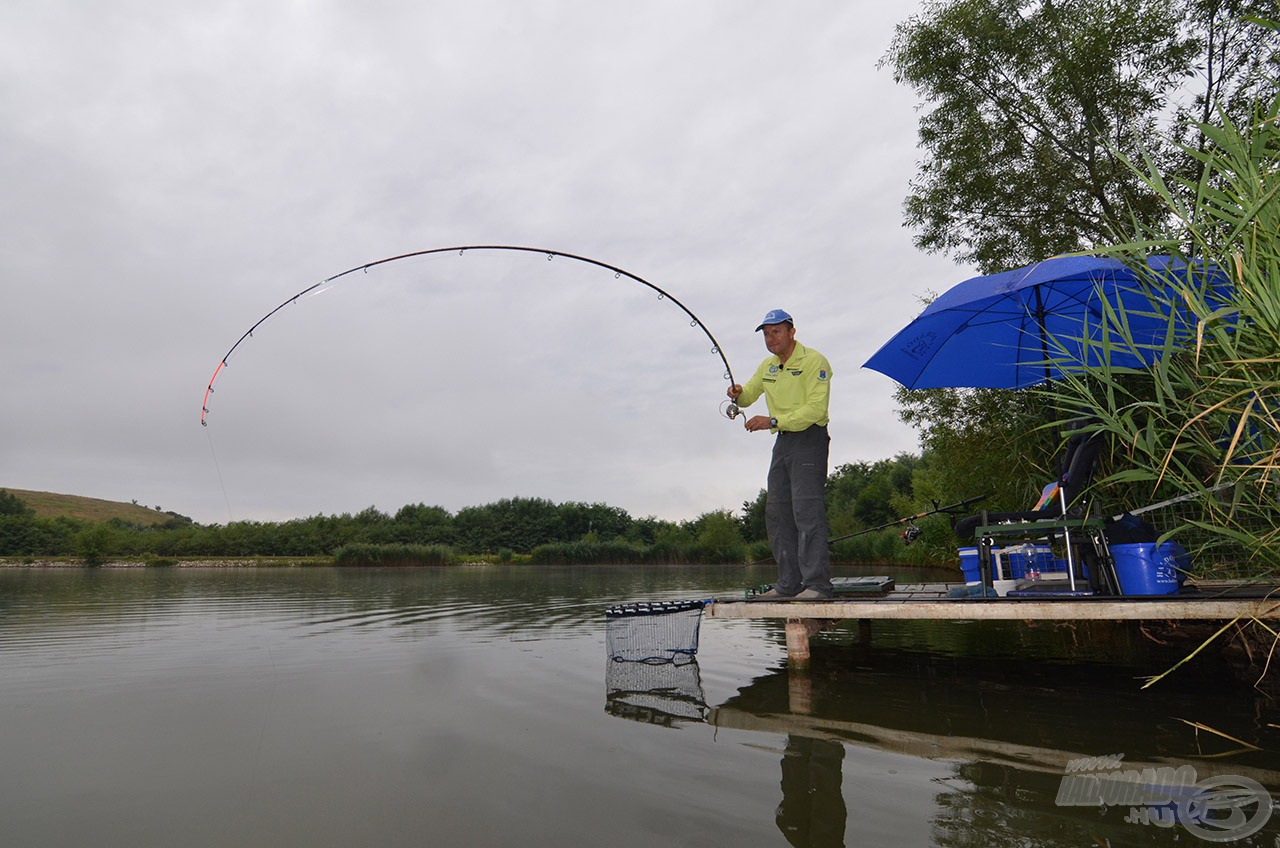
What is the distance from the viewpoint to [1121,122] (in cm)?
1066

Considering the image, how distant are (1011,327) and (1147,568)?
249 centimetres

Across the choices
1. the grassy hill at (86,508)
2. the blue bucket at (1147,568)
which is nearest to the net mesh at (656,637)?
the blue bucket at (1147,568)

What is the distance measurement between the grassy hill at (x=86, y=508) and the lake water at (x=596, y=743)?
97635 millimetres

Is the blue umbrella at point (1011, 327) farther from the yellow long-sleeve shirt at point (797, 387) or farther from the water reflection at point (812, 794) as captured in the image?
the water reflection at point (812, 794)

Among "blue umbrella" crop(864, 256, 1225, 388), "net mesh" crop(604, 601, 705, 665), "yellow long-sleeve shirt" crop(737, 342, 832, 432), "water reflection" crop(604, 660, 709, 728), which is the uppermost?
"blue umbrella" crop(864, 256, 1225, 388)

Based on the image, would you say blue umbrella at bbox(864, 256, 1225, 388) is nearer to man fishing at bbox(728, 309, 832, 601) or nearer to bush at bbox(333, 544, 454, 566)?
man fishing at bbox(728, 309, 832, 601)

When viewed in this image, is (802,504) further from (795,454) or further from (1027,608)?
(1027,608)

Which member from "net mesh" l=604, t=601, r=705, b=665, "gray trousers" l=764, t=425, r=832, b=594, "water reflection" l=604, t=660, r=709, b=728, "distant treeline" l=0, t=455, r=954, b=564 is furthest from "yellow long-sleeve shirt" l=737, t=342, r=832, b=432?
"distant treeline" l=0, t=455, r=954, b=564

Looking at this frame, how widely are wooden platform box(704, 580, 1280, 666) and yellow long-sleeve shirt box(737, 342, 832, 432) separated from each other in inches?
56.0

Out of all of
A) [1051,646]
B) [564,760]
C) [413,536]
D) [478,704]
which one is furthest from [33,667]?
[413,536]

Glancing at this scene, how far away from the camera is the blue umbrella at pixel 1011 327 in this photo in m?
4.86

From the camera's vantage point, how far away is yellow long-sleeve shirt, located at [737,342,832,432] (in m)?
5.21

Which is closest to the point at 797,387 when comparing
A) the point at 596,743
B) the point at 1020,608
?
the point at 1020,608

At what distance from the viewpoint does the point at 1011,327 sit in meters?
6.04
